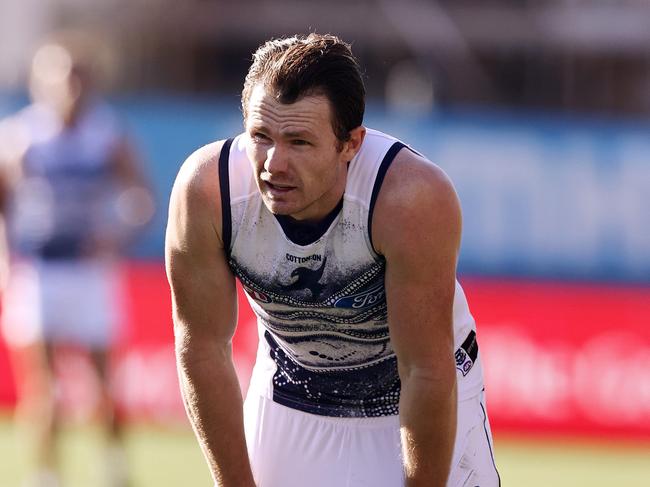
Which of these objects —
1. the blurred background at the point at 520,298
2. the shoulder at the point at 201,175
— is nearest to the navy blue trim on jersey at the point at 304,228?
the shoulder at the point at 201,175

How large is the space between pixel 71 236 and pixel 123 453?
1.37 metres

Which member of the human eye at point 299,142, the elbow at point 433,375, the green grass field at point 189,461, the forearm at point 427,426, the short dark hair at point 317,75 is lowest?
the green grass field at point 189,461

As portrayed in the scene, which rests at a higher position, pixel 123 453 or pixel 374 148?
pixel 374 148

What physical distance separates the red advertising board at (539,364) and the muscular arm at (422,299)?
651 cm

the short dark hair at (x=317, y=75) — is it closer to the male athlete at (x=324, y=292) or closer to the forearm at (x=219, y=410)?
the male athlete at (x=324, y=292)

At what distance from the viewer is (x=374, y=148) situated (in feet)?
13.9

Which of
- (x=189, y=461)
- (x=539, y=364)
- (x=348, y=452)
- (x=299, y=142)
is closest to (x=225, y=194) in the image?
(x=299, y=142)

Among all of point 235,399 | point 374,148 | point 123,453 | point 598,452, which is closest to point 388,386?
point 235,399

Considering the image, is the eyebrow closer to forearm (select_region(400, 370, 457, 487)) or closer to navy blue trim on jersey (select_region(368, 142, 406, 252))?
navy blue trim on jersey (select_region(368, 142, 406, 252))

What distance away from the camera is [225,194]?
421 centimetres

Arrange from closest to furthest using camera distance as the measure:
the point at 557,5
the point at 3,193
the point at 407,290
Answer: the point at 407,290, the point at 3,193, the point at 557,5

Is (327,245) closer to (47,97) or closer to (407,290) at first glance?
(407,290)

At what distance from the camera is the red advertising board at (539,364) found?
35.8 ft

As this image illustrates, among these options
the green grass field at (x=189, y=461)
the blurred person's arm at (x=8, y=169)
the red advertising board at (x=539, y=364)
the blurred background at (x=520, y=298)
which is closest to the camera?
the blurred person's arm at (x=8, y=169)
